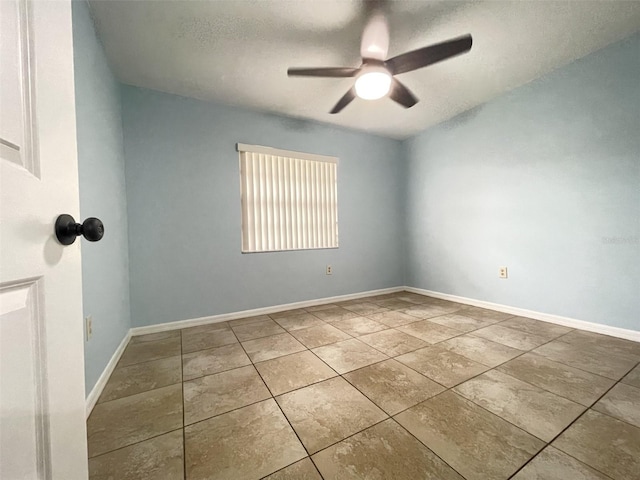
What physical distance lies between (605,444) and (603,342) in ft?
4.63

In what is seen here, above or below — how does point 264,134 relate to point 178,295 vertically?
above

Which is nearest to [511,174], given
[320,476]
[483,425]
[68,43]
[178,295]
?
[483,425]

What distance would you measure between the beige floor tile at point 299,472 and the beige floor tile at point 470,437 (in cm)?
46

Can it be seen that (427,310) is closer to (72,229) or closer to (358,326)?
(358,326)

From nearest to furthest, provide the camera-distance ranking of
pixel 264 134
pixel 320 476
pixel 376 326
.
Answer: pixel 320 476
pixel 376 326
pixel 264 134

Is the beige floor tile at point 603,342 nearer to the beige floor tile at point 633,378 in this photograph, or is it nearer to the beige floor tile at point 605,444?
the beige floor tile at point 633,378

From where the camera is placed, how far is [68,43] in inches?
21.3

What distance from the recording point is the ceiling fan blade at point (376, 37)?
5.23ft

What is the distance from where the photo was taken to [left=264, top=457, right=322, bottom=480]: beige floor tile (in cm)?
89

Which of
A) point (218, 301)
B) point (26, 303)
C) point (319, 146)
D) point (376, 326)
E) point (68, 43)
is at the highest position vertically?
point (319, 146)

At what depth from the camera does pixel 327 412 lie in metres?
1.21

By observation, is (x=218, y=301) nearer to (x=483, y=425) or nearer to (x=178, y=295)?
(x=178, y=295)

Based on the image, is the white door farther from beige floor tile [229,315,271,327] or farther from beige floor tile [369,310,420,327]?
beige floor tile [369,310,420,327]

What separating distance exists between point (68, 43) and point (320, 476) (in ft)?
4.85
